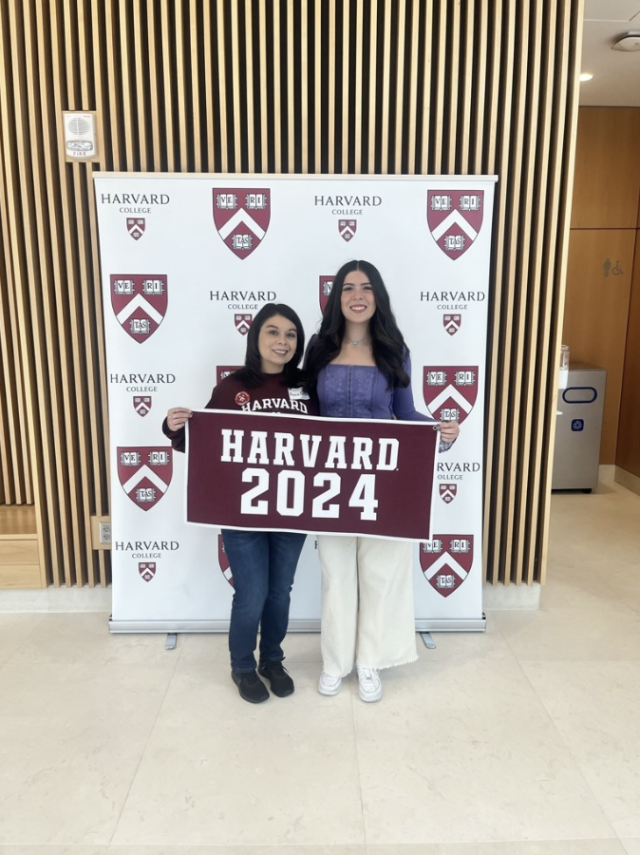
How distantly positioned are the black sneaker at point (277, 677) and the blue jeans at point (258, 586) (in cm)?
3

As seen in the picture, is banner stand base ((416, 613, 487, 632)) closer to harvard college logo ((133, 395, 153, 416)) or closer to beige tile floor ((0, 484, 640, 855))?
beige tile floor ((0, 484, 640, 855))

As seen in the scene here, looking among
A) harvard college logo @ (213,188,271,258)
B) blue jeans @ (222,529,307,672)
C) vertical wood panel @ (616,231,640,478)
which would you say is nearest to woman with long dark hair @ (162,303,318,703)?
blue jeans @ (222,529,307,672)

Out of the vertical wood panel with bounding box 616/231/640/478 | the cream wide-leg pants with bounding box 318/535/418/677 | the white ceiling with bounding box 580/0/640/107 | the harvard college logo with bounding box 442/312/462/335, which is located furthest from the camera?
the vertical wood panel with bounding box 616/231/640/478

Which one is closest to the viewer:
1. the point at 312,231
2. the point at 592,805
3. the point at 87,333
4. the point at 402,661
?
the point at 592,805

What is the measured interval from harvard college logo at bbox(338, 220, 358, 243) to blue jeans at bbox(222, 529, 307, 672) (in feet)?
4.56

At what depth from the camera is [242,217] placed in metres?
2.90

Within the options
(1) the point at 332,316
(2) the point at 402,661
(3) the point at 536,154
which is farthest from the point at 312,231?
(2) the point at 402,661

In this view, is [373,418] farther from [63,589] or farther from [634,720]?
[63,589]

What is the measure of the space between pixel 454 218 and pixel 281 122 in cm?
97

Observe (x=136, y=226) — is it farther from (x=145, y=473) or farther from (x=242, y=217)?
(x=145, y=473)

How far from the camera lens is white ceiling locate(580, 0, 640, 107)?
3566 mm

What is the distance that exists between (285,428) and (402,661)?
1.15 metres

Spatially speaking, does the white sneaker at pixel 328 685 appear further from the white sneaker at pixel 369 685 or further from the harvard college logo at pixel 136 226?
the harvard college logo at pixel 136 226

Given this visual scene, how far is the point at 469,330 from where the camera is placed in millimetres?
3016
